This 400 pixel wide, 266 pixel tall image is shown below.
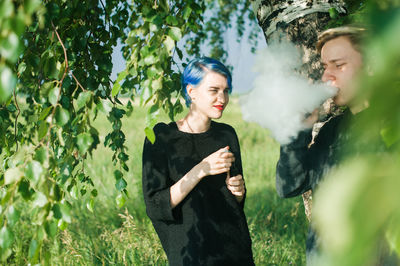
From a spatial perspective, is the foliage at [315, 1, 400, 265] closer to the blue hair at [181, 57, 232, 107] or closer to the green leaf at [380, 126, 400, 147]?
the green leaf at [380, 126, 400, 147]

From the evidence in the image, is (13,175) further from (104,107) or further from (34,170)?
(104,107)

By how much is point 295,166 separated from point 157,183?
60 centimetres

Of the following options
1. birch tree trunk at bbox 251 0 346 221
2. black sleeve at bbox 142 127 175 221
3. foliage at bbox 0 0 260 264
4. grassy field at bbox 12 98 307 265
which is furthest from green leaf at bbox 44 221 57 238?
birch tree trunk at bbox 251 0 346 221

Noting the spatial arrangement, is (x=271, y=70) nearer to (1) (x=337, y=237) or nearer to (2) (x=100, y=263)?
(1) (x=337, y=237)

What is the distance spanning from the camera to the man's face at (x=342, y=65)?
4.08 feet

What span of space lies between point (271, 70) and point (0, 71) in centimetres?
101

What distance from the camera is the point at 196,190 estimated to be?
1.62 meters

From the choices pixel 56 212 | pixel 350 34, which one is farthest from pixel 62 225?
pixel 350 34

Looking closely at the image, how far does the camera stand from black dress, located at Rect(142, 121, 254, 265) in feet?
5.13

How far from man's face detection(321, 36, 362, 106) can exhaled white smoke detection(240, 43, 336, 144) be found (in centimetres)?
4

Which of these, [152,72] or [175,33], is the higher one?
[175,33]

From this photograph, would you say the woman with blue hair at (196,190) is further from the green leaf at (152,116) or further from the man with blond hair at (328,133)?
the green leaf at (152,116)

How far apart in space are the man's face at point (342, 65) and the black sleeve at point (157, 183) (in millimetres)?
776

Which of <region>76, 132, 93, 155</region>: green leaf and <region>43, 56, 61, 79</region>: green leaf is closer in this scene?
<region>76, 132, 93, 155</region>: green leaf
